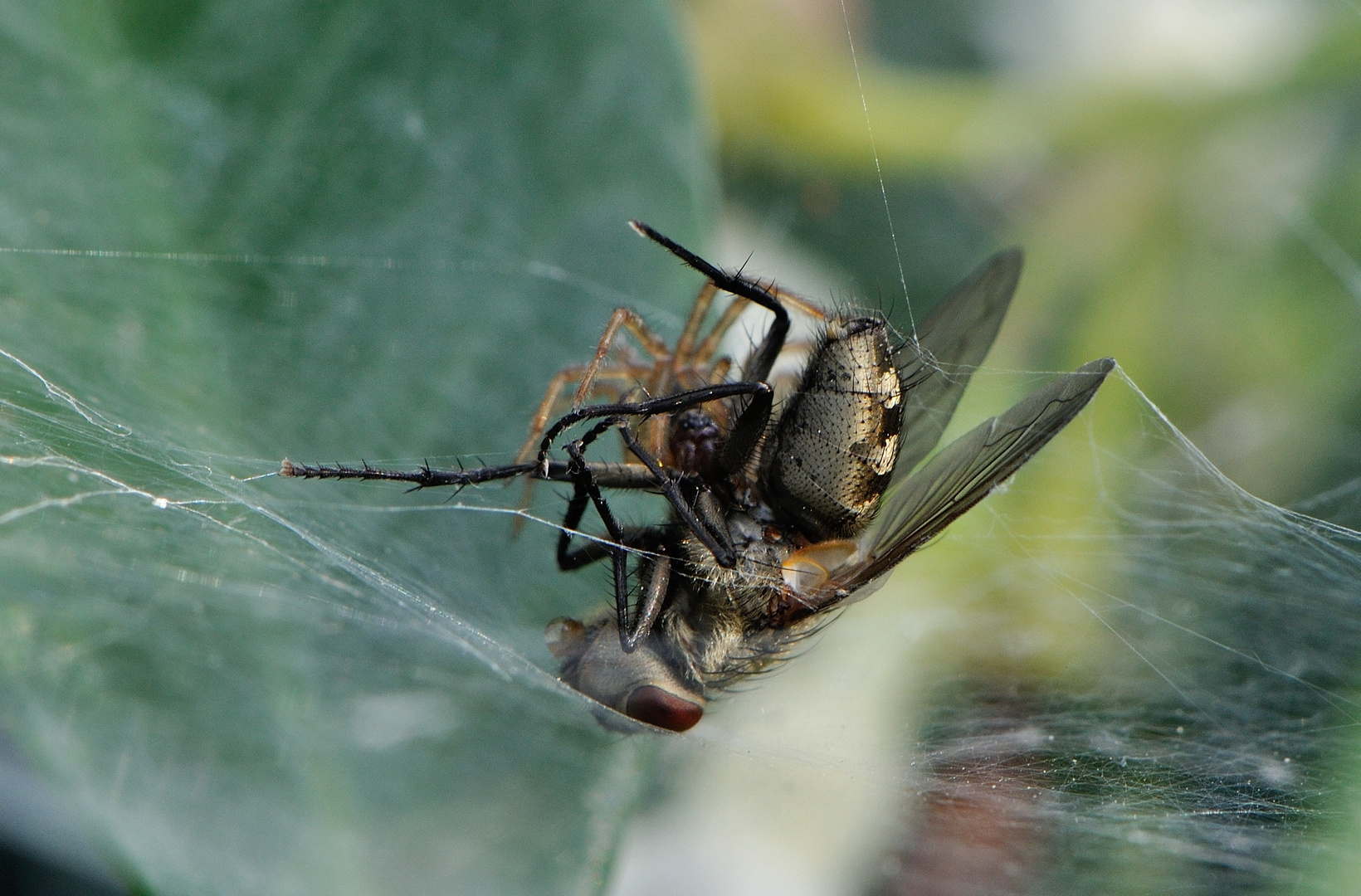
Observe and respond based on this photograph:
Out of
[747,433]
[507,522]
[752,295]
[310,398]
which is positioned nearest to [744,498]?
[747,433]

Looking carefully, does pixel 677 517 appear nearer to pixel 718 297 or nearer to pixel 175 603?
pixel 718 297

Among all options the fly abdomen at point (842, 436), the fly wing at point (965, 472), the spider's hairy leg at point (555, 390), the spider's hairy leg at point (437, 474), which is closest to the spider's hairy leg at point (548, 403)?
the spider's hairy leg at point (555, 390)

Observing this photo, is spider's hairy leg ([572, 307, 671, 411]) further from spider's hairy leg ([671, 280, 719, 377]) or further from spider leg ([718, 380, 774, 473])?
spider leg ([718, 380, 774, 473])

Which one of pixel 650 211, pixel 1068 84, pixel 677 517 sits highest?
pixel 1068 84

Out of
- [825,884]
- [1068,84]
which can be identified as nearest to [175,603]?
[825,884]

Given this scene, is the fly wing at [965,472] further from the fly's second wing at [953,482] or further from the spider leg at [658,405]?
the spider leg at [658,405]

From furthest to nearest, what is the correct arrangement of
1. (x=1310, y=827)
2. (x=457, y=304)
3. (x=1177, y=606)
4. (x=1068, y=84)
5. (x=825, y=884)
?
(x=1068, y=84)
(x=825, y=884)
(x=1177, y=606)
(x=457, y=304)
(x=1310, y=827)

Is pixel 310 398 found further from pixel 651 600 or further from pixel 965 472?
pixel 965 472
